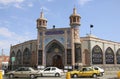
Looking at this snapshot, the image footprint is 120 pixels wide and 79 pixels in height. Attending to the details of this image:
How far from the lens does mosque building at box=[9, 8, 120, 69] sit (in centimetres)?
3588

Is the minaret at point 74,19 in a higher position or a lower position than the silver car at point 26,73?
higher

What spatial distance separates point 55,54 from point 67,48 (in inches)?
117

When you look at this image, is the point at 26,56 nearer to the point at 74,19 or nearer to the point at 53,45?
the point at 53,45

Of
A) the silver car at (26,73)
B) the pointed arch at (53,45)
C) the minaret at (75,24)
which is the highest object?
the minaret at (75,24)

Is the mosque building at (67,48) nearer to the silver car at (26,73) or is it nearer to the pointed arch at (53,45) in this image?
the pointed arch at (53,45)

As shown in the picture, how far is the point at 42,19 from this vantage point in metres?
39.2

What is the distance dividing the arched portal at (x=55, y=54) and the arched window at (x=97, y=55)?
19.8 feet

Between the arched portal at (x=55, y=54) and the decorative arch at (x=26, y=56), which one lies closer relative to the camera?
the arched portal at (x=55, y=54)

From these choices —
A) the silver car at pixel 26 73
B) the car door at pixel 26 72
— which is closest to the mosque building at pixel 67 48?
the silver car at pixel 26 73

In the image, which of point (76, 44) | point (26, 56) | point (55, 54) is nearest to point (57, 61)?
point (55, 54)

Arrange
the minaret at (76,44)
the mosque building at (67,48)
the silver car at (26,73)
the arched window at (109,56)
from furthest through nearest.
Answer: the arched window at (109,56), the mosque building at (67,48), the minaret at (76,44), the silver car at (26,73)

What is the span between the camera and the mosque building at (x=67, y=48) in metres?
35.9

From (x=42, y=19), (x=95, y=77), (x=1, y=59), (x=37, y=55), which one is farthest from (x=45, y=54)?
(x=1, y=59)

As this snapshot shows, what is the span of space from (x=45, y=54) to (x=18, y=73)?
40.8ft
